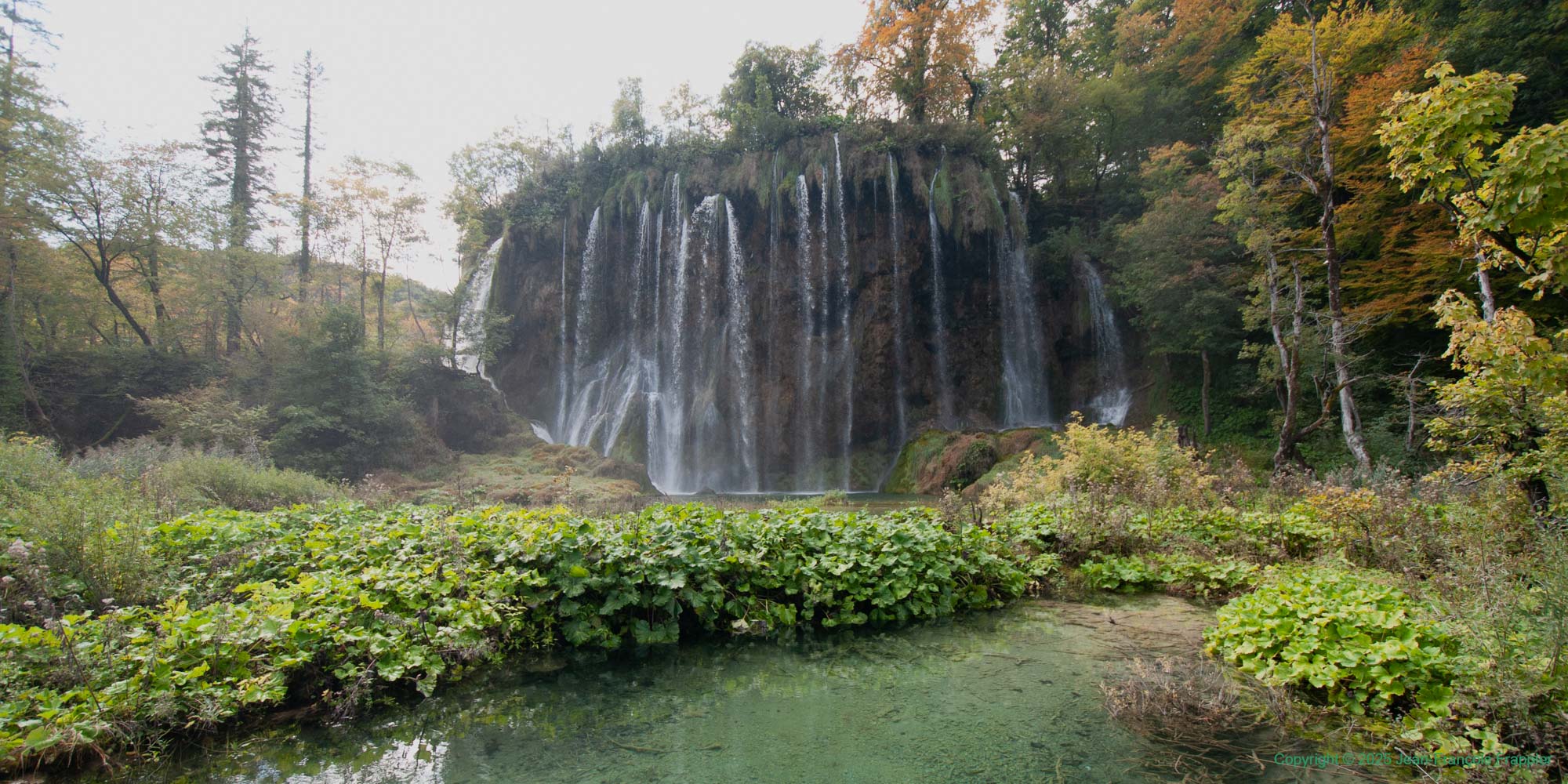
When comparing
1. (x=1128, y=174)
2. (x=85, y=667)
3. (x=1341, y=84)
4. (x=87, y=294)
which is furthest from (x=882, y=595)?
(x=87, y=294)

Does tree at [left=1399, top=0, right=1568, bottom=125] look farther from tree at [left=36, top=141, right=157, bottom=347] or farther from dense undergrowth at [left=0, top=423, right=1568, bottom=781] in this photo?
tree at [left=36, top=141, right=157, bottom=347]

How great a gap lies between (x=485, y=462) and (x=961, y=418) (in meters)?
16.2

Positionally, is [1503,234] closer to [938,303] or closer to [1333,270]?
[1333,270]

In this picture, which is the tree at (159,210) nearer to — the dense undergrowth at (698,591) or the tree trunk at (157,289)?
the tree trunk at (157,289)

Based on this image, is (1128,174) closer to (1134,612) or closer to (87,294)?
(1134,612)

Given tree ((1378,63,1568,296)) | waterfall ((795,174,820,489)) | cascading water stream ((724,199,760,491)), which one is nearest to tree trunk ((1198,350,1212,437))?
waterfall ((795,174,820,489))

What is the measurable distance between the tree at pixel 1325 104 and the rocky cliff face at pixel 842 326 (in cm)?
773

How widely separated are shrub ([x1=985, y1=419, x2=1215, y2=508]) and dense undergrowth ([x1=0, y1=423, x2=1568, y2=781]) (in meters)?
0.45

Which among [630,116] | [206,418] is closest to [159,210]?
[206,418]

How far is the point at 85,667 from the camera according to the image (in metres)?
2.95

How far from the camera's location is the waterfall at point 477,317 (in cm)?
2489

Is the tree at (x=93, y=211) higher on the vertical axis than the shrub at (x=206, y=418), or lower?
higher

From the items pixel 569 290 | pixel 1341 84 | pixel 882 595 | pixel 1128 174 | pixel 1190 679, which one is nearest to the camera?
pixel 1190 679

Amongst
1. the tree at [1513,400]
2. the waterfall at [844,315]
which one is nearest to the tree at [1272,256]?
the tree at [1513,400]
